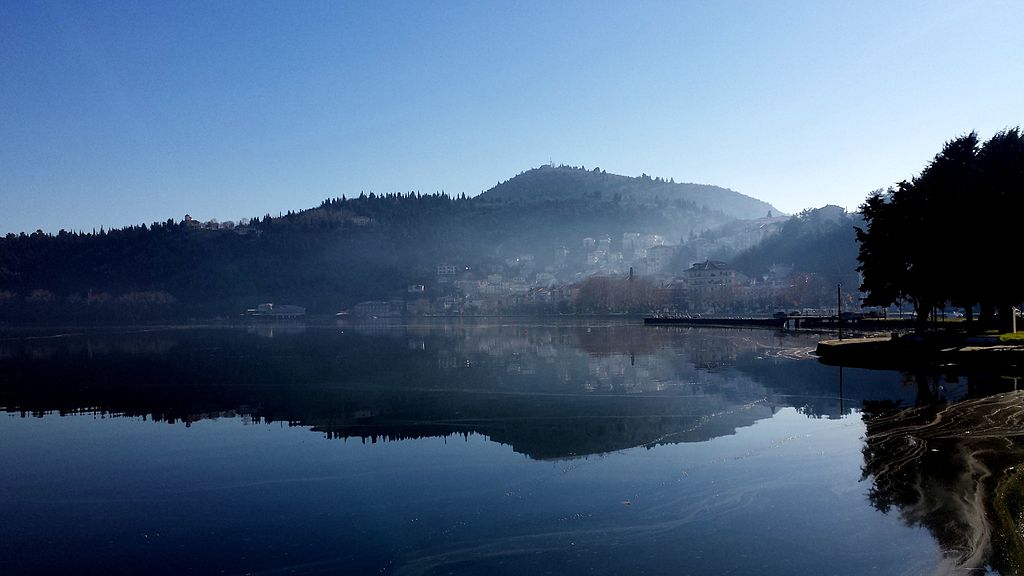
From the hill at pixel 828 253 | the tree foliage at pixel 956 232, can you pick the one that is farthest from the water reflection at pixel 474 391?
the hill at pixel 828 253

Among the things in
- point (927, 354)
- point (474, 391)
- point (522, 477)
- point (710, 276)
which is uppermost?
point (710, 276)

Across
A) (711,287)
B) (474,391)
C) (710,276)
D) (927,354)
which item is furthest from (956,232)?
(710,276)

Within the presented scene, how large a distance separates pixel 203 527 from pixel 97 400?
67.9 feet

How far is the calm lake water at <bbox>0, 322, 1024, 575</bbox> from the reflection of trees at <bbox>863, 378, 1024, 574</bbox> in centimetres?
7

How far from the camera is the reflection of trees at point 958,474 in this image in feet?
36.6

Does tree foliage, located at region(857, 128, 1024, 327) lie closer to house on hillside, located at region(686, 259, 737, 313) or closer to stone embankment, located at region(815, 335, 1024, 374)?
stone embankment, located at region(815, 335, 1024, 374)

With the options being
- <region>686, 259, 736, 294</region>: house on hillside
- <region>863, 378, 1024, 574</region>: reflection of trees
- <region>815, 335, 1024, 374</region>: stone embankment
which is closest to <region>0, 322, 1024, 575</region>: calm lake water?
<region>863, 378, 1024, 574</region>: reflection of trees

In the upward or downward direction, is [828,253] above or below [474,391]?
above

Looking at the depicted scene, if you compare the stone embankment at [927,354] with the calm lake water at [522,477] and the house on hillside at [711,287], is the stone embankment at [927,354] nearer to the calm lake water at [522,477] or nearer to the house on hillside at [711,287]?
the calm lake water at [522,477]

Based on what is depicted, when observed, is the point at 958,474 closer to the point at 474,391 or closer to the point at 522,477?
the point at 522,477

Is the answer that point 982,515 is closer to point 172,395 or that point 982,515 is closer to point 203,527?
point 203,527

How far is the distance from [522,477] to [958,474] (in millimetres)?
8972

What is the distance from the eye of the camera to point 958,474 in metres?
15.1

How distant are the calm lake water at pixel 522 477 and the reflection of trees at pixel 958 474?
71mm
